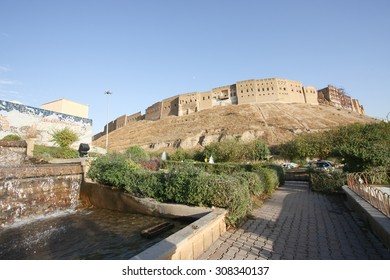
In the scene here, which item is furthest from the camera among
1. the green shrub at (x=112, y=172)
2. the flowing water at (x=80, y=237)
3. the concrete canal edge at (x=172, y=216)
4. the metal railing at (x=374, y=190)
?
the green shrub at (x=112, y=172)

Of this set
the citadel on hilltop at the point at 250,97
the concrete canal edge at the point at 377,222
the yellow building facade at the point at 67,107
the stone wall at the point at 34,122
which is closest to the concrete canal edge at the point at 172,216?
the concrete canal edge at the point at 377,222

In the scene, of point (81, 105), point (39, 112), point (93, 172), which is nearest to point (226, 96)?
point (81, 105)

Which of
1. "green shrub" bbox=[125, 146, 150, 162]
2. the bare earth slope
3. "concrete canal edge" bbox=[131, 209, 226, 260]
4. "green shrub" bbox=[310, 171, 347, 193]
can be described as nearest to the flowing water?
"concrete canal edge" bbox=[131, 209, 226, 260]

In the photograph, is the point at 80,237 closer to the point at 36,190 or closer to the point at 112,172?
the point at 112,172

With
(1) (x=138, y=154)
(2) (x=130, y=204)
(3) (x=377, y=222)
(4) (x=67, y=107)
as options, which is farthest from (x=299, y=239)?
(4) (x=67, y=107)

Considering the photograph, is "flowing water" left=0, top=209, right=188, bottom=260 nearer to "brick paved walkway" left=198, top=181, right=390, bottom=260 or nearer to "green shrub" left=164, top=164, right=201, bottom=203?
"green shrub" left=164, top=164, right=201, bottom=203

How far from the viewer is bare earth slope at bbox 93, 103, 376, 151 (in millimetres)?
57094

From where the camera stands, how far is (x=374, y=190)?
582 centimetres

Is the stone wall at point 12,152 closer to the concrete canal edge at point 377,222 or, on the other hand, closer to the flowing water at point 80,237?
the flowing water at point 80,237

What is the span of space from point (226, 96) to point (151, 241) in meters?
80.7

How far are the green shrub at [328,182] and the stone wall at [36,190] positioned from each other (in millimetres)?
12347

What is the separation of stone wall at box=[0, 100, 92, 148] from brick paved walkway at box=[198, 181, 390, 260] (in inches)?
1162

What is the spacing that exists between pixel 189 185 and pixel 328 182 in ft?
30.8

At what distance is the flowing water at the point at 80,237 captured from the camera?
14.6 ft
